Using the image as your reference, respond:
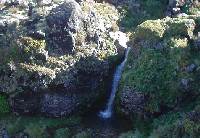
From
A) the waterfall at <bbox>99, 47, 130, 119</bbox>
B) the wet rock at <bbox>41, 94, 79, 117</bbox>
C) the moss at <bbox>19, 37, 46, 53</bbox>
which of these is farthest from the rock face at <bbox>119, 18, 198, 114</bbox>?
the moss at <bbox>19, 37, 46, 53</bbox>

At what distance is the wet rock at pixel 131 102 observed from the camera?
31031mm

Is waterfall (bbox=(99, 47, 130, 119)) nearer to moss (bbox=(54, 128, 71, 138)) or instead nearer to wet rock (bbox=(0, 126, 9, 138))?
moss (bbox=(54, 128, 71, 138))

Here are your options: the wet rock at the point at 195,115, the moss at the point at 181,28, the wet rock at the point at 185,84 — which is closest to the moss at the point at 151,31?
the moss at the point at 181,28

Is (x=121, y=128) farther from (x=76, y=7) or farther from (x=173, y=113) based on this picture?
(x=76, y=7)

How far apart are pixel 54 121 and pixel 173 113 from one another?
7751mm

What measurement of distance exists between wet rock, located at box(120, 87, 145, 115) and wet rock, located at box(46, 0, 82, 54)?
5.15 metres

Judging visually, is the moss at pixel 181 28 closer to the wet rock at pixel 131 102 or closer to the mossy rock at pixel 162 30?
the mossy rock at pixel 162 30

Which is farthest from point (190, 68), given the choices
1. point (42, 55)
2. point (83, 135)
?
point (42, 55)

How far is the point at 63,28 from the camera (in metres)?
33.8

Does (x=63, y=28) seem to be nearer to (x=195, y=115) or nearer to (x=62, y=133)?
(x=62, y=133)

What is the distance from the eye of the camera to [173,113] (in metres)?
29.9

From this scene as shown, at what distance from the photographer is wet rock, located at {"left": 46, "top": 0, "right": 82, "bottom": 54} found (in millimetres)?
33875

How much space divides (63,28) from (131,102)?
23.2ft

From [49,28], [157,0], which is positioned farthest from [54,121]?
[157,0]
